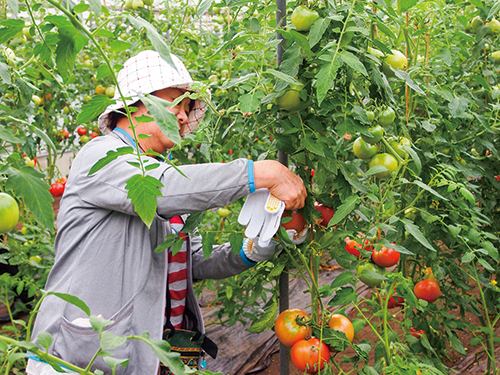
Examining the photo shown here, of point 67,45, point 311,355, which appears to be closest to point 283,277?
point 311,355

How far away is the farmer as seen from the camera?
3.60 ft

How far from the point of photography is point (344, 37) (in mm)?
937

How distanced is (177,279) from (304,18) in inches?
37.6

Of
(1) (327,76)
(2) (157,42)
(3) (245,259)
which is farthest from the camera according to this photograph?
(3) (245,259)

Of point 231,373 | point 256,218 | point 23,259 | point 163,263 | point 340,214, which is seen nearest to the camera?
point 340,214

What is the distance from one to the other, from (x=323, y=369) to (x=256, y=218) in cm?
44

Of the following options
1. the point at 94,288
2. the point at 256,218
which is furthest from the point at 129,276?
the point at 256,218

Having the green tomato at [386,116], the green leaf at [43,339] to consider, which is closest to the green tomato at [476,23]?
the green tomato at [386,116]

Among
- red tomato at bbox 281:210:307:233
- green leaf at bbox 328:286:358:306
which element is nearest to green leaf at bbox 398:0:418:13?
red tomato at bbox 281:210:307:233

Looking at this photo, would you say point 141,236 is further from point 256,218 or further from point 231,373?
point 231,373

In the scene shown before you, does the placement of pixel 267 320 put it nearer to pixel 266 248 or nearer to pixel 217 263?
pixel 266 248

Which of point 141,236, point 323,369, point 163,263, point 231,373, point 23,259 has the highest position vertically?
point 141,236

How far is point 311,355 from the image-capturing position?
1.17 meters

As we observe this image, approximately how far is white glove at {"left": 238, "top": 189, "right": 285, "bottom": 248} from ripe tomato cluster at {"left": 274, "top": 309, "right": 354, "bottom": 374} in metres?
0.26
